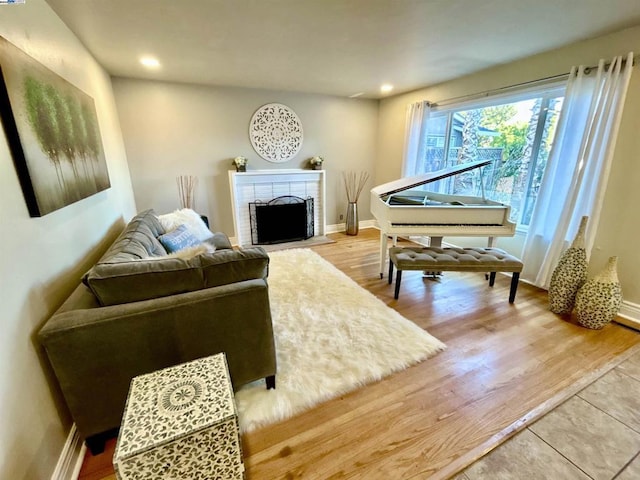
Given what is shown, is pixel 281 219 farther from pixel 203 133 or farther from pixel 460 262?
pixel 460 262

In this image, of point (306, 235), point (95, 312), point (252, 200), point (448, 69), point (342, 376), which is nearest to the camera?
point (95, 312)

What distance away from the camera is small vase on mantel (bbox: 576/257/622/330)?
88.4 inches

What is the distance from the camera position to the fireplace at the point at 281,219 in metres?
4.50

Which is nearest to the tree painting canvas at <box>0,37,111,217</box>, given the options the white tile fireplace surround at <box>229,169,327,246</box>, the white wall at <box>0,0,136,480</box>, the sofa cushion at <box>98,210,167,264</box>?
the white wall at <box>0,0,136,480</box>

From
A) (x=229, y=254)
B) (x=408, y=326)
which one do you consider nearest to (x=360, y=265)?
(x=408, y=326)

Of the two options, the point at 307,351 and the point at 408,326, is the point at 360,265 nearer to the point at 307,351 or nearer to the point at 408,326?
the point at 408,326

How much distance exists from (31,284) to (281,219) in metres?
3.52

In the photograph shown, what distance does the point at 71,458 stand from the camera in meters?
1.30

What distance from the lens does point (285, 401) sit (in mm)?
1644

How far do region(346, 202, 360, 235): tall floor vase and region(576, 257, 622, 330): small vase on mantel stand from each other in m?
3.28

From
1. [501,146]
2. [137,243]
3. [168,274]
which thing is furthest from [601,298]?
[137,243]

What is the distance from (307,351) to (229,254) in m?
0.98

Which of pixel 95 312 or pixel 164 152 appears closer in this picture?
pixel 95 312

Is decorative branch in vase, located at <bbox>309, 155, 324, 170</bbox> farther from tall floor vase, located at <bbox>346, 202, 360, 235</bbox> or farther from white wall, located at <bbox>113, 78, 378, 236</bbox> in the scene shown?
tall floor vase, located at <bbox>346, 202, 360, 235</bbox>
